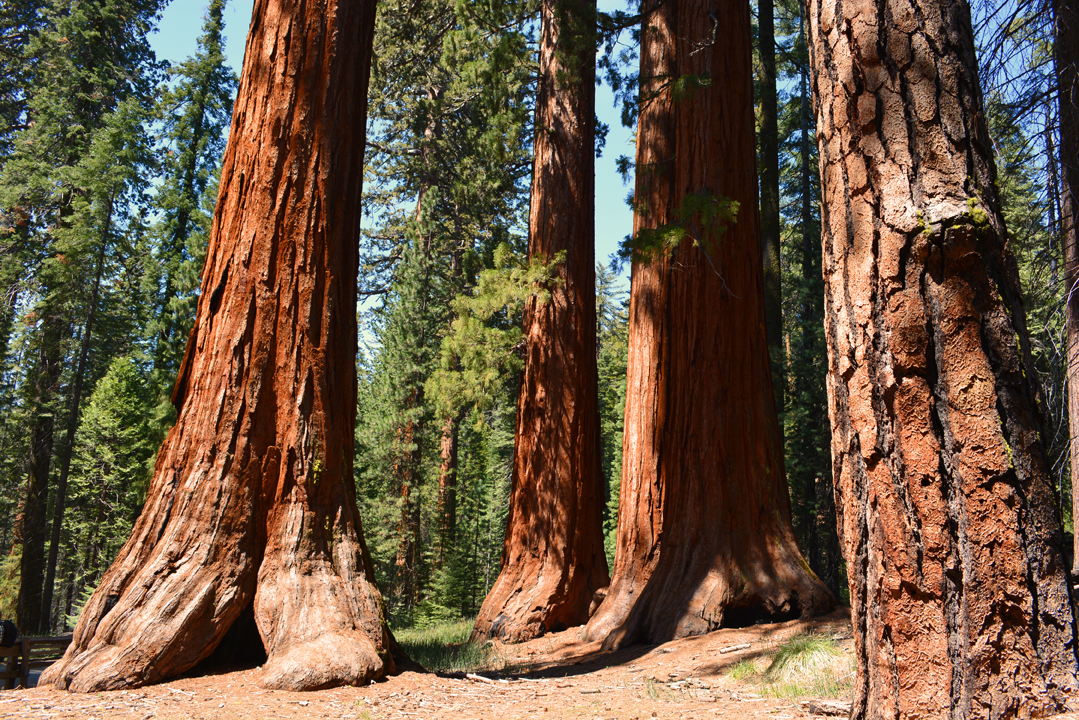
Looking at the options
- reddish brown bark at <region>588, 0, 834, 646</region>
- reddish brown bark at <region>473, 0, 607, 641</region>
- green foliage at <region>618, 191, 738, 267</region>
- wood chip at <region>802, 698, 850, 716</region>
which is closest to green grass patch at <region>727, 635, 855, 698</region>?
wood chip at <region>802, 698, 850, 716</region>

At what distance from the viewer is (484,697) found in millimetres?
4406

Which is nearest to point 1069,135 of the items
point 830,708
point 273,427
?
point 830,708

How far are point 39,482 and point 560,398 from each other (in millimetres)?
17541

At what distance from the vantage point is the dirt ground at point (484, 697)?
373 centimetres

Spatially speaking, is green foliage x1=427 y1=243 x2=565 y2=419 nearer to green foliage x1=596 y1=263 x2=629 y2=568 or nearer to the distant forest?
the distant forest

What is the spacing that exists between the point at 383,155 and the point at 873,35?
911 inches

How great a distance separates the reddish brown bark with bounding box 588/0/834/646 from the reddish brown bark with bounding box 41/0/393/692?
122 inches

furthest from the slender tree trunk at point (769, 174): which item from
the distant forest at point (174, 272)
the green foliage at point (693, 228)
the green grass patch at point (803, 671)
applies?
the green grass patch at point (803, 671)

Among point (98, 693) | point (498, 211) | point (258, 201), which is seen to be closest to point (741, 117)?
point (258, 201)

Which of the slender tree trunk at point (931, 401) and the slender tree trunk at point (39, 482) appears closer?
the slender tree trunk at point (931, 401)

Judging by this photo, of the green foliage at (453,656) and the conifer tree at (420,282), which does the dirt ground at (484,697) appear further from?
the conifer tree at (420,282)

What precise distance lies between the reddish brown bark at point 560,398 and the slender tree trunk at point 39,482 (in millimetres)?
14516

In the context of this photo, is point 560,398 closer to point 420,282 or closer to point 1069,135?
point 1069,135

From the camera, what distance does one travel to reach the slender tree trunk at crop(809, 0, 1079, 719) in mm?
2104
